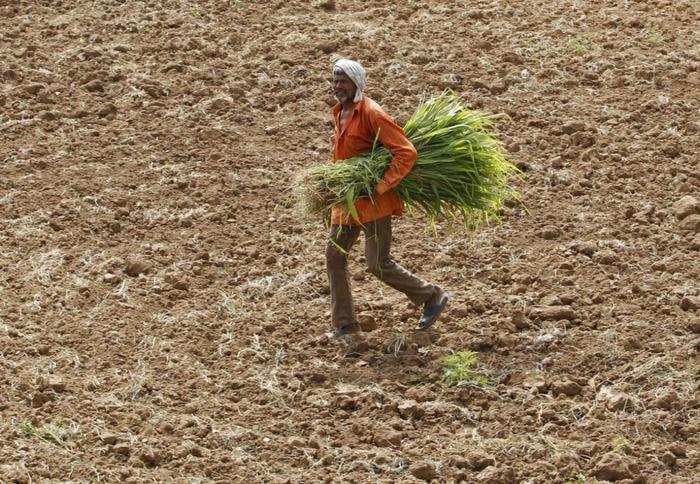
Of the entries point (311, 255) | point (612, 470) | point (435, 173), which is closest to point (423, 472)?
point (612, 470)

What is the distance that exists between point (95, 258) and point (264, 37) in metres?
3.07

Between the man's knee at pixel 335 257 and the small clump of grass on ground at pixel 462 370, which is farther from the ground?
the man's knee at pixel 335 257

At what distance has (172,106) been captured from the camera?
378 inches

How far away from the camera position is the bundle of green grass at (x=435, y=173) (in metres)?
6.84

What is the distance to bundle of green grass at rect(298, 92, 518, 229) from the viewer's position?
684 centimetres

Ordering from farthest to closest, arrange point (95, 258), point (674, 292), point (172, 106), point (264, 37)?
point (264, 37)
point (172, 106)
point (95, 258)
point (674, 292)

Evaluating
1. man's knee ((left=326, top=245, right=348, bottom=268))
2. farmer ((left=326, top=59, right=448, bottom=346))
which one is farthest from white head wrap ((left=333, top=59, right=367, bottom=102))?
man's knee ((left=326, top=245, right=348, bottom=268))

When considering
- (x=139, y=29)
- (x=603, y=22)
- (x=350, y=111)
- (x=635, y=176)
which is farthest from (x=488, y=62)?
(x=350, y=111)

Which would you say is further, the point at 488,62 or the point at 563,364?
the point at 488,62

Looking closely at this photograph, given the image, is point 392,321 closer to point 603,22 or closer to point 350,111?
point 350,111

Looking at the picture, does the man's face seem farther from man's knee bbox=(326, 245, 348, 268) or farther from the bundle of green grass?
man's knee bbox=(326, 245, 348, 268)

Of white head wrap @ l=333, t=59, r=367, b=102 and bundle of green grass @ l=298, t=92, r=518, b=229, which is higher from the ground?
white head wrap @ l=333, t=59, r=367, b=102

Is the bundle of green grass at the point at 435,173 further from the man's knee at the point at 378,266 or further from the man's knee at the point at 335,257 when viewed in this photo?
the man's knee at the point at 378,266

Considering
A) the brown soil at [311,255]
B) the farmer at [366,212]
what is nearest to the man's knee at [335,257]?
the farmer at [366,212]
